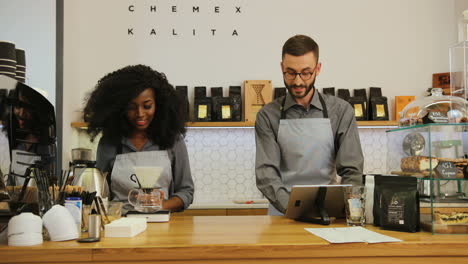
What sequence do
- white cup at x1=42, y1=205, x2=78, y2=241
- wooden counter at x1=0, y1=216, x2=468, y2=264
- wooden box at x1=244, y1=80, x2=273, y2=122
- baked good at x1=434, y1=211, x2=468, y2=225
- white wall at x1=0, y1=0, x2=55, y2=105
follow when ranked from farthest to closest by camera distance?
wooden box at x1=244, y1=80, x2=273, y2=122 → white wall at x1=0, y1=0, x2=55, y2=105 → baked good at x1=434, y1=211, x2=468, y2=225 → white cup at x1=42, y1=205, x2=78, y2=241 → wooden counter at x1=0, y1=216, x2=468, y2=264

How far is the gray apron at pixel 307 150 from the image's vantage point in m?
2.69

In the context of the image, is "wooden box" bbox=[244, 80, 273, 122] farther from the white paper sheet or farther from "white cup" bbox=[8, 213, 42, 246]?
"white cup" bbox=[8, 213, 42, 246]

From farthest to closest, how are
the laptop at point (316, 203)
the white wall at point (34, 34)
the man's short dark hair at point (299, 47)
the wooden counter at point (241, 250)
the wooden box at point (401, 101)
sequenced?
the wooden box at point (401, 101) < the white wall at point (34, 34) < the man's short dark hair at point (299, 47) < the laptop at point (316, 203) < the wooden counter at point (241, 250)

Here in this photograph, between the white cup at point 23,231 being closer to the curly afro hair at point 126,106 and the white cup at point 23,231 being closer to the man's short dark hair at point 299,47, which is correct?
the curly afro hair at point 126,106

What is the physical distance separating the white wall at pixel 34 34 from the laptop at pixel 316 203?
7.89 ft

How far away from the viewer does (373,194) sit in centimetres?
203

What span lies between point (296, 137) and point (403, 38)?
2.32 m

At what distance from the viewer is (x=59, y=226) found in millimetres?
1643

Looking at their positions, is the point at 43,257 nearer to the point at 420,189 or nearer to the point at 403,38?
the point at 420,189

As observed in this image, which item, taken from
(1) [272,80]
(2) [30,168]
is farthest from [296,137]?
(1) [272,80]

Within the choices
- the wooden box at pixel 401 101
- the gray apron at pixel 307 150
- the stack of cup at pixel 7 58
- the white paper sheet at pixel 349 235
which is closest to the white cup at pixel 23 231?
the white paper sheet at pixel 349 235

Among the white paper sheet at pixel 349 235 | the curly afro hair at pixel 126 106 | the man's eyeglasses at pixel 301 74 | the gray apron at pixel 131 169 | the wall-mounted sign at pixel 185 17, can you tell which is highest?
the wall-mounted sign at pixel 185 17

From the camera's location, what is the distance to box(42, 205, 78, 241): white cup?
1641 millimetres

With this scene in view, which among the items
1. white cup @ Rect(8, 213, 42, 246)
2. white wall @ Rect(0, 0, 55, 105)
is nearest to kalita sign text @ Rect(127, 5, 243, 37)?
white wall @ Rect(0, 0, 55, 105)
